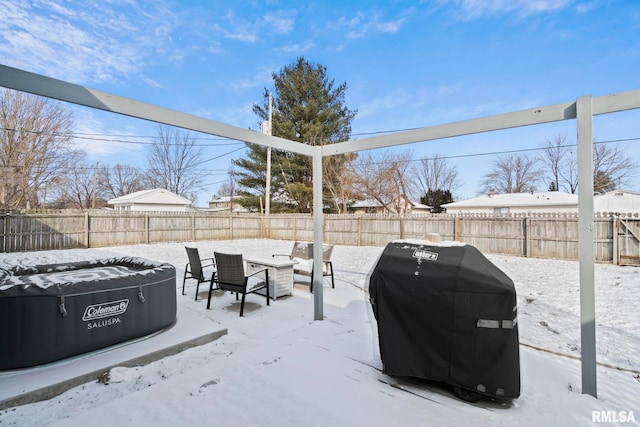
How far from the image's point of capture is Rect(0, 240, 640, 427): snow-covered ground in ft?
6.16

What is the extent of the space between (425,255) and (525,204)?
793 inches

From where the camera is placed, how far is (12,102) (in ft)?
41.3

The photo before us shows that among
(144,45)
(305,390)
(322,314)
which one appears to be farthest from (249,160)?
(305,390)

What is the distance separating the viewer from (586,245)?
2.15m

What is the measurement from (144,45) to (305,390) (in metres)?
10.7

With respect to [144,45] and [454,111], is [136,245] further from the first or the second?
[454,111]

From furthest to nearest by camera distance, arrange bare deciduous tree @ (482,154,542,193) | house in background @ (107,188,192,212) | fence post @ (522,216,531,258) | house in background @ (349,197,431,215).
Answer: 1. bare deciduous tree @ (482,154,542,193)
2. house in background @ (349,197,431,215)
3. house in background @ (107,188,192,212)
4. fence post @ (522,216,531,258)

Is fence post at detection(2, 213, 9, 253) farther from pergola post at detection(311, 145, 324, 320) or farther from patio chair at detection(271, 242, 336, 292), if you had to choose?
pergola post at detection(311, 145, 324, 320)

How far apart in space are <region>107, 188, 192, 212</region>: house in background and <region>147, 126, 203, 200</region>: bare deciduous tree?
8.84 feet

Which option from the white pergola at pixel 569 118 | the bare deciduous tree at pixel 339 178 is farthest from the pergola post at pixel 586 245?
the bare deciduous tree at pixel 339 178

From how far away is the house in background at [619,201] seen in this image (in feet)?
62.5

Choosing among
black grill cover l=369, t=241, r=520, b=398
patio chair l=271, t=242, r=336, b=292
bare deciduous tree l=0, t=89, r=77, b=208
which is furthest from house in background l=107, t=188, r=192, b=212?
black grill cover l=369, t=241, r=520, b=398

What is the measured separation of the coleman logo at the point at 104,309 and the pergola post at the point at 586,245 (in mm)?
3716

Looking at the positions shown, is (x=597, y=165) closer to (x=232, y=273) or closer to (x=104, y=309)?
(x=232, y=273)
